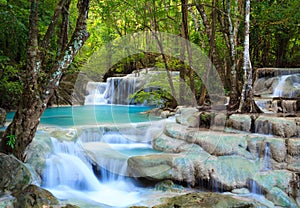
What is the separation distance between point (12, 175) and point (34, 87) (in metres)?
1.35

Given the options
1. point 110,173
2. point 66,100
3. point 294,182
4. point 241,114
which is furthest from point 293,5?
point 66,100

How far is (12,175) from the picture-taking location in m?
4.09

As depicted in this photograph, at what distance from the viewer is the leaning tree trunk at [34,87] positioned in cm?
432

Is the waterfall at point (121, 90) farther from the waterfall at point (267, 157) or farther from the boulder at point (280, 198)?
the boulder at point (280, 198)

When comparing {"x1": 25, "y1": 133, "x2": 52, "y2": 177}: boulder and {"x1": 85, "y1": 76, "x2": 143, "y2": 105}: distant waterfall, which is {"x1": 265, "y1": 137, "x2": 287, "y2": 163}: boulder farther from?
{"x1": 85, "y1": 76, "x2": 143, "y2": 105}: distant waterfall

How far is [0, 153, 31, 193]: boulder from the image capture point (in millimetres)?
3979

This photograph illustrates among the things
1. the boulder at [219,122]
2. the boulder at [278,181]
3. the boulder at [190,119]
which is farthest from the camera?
the boulder at [190,119]

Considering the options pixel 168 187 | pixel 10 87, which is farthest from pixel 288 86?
pixel 10 87

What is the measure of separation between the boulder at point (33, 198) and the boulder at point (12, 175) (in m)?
0.30

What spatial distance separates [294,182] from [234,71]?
12.4 ft

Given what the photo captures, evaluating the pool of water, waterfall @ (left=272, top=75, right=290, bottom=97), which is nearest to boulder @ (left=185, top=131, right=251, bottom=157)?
the pool of water

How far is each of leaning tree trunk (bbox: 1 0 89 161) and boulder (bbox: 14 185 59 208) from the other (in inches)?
37.7

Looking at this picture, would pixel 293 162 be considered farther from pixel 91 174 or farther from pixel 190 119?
pixel 91 174

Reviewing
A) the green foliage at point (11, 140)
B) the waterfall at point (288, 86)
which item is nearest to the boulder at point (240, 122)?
the waterfall at point (288, 86)
